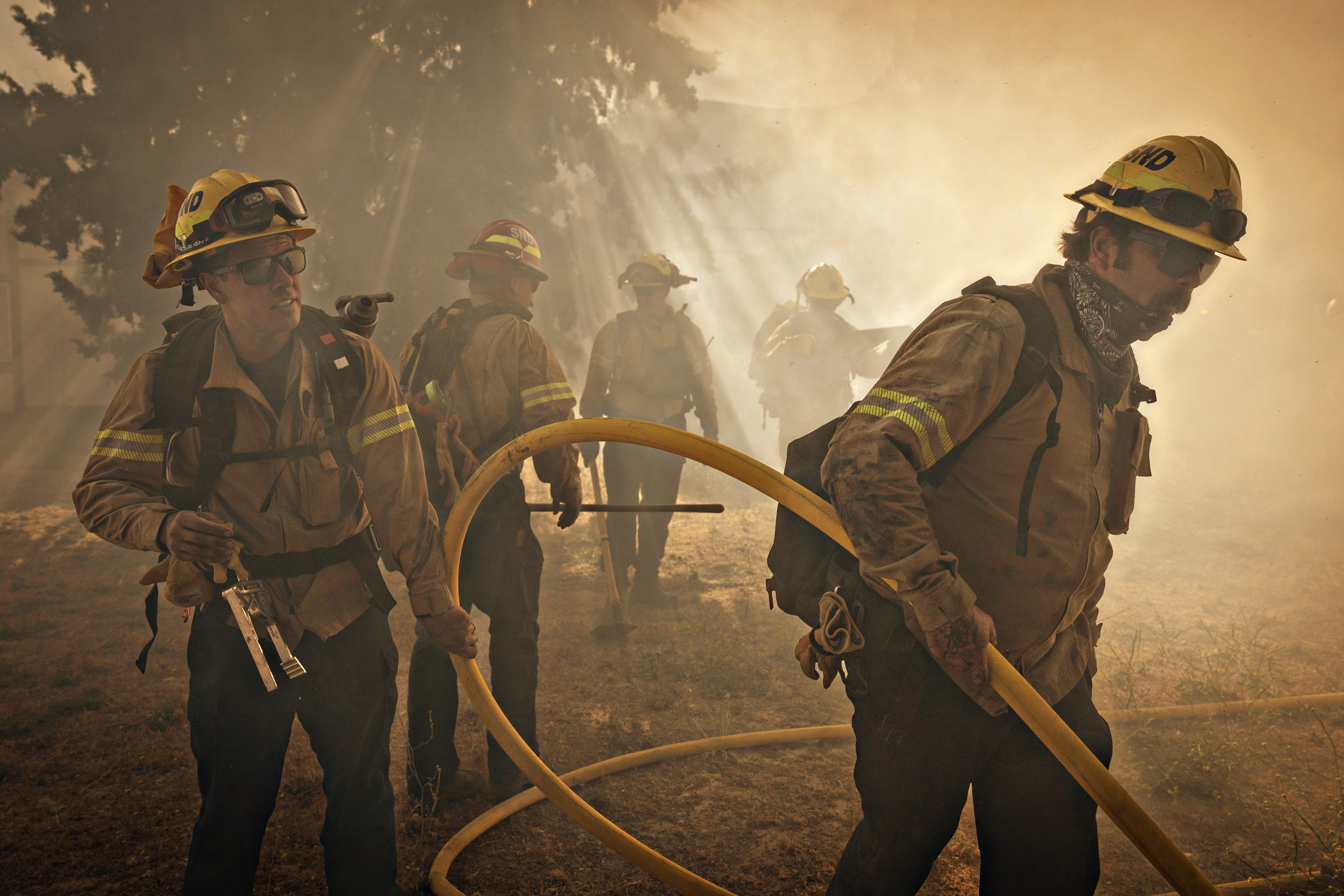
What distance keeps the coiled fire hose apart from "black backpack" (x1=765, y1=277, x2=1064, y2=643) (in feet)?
0.28

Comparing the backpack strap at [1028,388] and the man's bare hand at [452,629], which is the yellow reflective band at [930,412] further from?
the man's bare hand at [452,629]

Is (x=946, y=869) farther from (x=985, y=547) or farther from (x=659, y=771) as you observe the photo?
(x=985, y=547)

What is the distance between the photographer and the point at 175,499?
7.70 ft

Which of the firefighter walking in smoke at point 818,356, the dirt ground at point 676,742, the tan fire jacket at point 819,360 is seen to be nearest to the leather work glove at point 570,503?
the dirt ground at point 676,742

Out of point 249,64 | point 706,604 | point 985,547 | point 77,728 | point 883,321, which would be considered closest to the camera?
point 985,547

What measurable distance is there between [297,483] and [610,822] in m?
1.75

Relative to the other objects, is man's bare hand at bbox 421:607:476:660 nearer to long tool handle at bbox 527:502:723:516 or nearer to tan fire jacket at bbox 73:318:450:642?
tan fire jacket at bbox 73:318:450:642

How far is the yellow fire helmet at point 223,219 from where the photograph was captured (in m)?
2.36

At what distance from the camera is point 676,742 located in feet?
15.0

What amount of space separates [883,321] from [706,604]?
1847cm

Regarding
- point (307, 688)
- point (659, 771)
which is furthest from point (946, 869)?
point (307, 688)

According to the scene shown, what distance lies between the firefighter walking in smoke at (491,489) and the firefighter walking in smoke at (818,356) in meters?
6.55

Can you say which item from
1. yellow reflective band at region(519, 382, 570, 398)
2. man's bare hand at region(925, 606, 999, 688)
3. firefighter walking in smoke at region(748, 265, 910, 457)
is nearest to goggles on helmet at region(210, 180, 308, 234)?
yellow reflective band at region(519, 382, 570, 398)

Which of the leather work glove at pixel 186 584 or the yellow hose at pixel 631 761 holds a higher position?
the leather work glove at pixel 186 584
